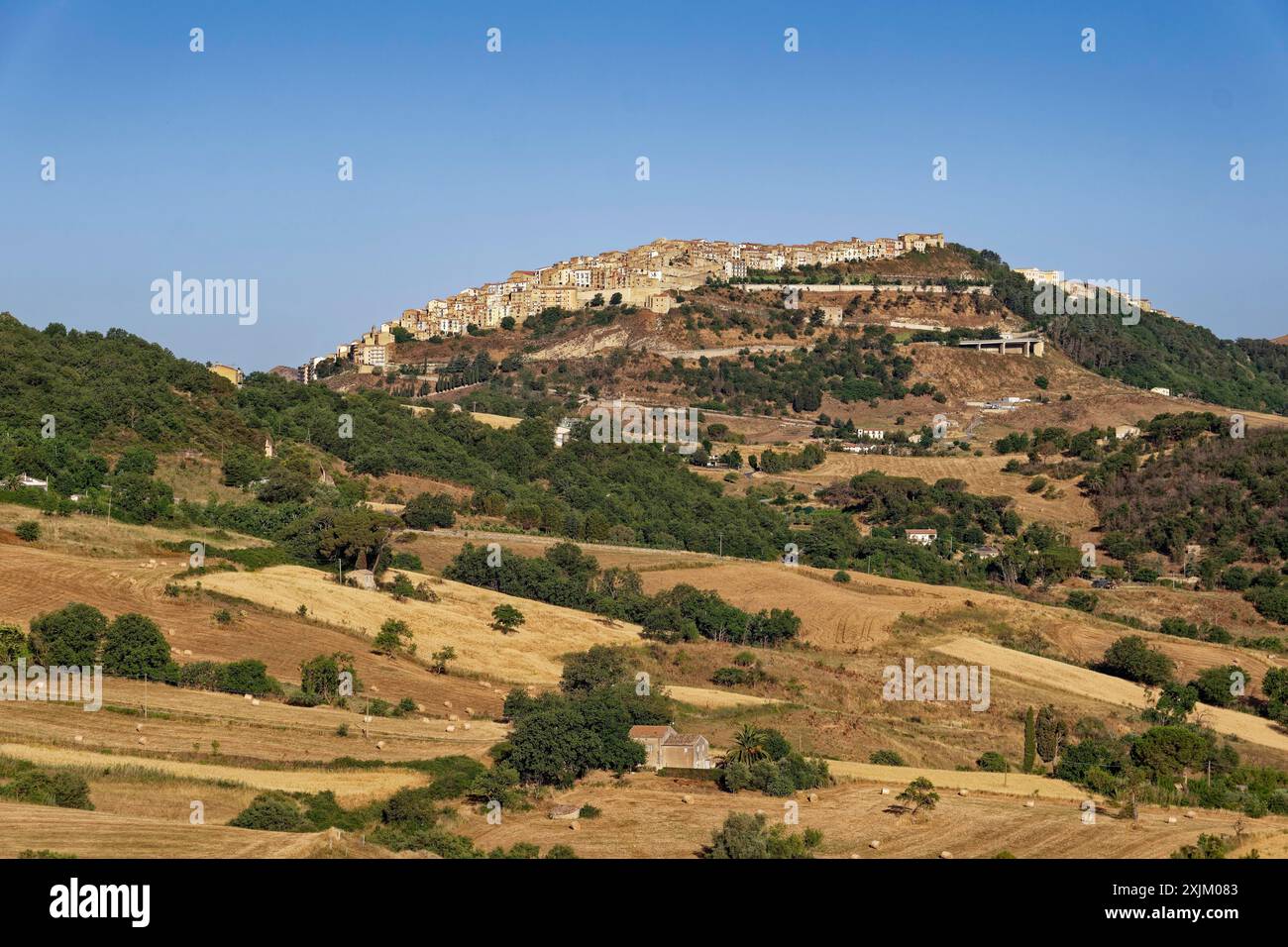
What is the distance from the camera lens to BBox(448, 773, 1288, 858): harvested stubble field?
25.7 meters

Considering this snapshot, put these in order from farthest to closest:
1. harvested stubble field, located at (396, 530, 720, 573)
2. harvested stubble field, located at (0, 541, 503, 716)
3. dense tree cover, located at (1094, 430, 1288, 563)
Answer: dense tree cover, located at (1094, 430, 1288, 563) < harvested stubble field, located at (396, 530, 720, 573) < harvested stubble field, located at (0, 541, 503, 716)

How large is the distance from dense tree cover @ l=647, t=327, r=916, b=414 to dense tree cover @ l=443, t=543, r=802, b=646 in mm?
60064

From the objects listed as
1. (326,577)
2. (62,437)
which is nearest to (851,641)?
(326,577)

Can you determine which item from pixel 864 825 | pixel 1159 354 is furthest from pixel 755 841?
pixel 1159 354

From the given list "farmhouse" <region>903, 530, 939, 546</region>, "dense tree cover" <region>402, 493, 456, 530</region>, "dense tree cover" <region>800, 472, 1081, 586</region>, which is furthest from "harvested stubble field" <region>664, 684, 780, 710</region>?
"farmhouse" <region>903, 530, 939, 546</region>

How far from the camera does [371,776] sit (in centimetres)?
2884

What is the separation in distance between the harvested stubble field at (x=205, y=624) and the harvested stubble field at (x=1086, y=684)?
16696 millimetres

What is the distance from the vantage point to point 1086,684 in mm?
44531

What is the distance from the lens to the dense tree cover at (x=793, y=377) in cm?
11638

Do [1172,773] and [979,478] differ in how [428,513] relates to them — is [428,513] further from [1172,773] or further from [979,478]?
[979,478]

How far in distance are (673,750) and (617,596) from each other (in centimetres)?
1962

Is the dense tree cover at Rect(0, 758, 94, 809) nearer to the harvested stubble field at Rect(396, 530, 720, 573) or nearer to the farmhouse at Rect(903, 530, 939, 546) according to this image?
the harvested stubble field at Rect(396, 530, 720, 573)
